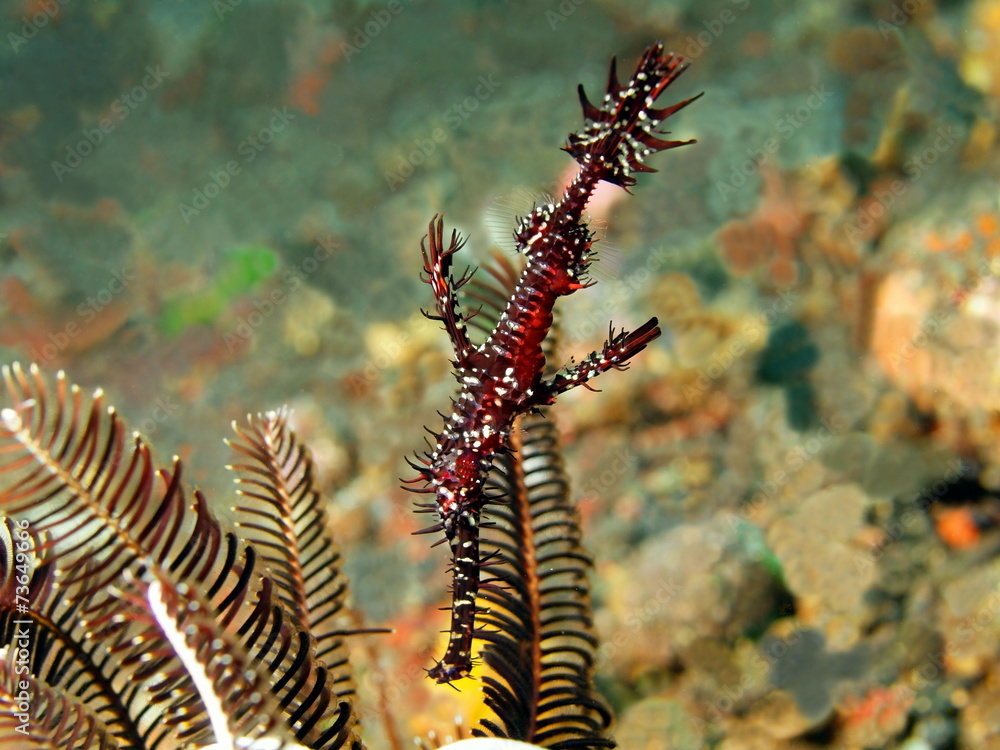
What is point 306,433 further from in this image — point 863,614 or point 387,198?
point 863,614

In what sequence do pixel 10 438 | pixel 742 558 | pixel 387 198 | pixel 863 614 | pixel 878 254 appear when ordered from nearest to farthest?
pixel 10 438
pixel 863 614
pixel 742 558
pixel 878 254
pixel 387 198

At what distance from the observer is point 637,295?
627 cm

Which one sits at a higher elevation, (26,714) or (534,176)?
(534,176)

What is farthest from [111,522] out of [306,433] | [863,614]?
[863,614]

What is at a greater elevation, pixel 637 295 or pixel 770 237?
pixel 770 237

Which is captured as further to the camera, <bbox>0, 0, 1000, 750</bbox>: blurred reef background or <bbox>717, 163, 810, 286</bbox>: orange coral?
<bbox>717, 163, 810, 286</bbox>: orange coral

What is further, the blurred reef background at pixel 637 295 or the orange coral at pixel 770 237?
the orange coral at pixel 770 237

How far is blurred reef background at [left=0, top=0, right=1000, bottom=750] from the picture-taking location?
4.73m

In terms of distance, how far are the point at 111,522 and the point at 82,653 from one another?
0.79 m

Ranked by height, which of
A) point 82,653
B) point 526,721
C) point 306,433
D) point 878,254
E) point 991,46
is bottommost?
point 526,721

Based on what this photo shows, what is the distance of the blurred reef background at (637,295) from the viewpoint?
4730 millimetres

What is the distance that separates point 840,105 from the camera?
22.0ft

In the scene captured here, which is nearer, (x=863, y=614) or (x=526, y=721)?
(x=526, y=721)

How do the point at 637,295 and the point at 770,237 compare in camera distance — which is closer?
the point at 637,295
